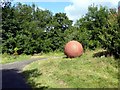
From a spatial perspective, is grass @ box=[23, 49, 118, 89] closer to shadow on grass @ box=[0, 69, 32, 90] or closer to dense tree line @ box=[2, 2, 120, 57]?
shadow on grass @ box=[0, 69, 32, 90]

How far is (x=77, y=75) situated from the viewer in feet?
46.1

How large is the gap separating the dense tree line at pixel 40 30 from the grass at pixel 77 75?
1618cm

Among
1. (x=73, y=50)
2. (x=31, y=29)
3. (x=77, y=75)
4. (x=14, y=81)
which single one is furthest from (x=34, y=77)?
(x=31, y=29)

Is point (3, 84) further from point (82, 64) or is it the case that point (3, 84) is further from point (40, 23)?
point (40, 23)

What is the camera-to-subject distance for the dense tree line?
1358 inches

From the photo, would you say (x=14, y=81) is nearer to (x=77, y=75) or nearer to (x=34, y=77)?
(x=34, y=77)

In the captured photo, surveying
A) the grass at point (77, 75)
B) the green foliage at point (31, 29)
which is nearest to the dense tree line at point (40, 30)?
the green foliage at point (31, 29)

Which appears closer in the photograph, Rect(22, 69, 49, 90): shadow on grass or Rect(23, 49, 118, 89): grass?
Rect(22, 69, 49, 90): shadow on grass

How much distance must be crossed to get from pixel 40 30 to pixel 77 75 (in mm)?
22561

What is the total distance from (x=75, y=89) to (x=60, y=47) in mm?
25131

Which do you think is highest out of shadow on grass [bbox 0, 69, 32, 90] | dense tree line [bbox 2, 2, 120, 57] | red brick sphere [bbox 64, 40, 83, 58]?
dense tree line [bbox 2, 2, 120, 57]

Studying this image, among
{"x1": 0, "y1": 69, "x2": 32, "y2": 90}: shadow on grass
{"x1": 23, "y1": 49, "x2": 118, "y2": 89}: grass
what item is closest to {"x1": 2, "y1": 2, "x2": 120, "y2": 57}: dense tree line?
{"x1": 23, "y1": 49, "x2": 118, "y2": 89}: grass

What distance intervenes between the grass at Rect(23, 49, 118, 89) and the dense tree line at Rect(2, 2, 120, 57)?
16.2 metres

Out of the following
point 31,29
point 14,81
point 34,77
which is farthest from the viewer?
point 31,29
